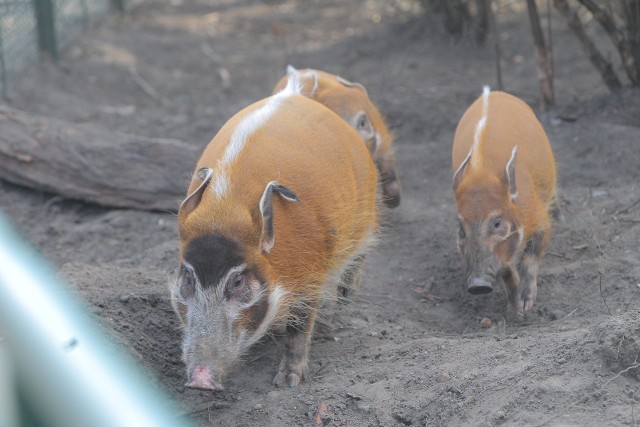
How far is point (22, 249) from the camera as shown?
705 cm

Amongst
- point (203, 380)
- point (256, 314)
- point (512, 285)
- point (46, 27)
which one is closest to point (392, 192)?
point (512, 285)

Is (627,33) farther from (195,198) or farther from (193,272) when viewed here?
(193,272)

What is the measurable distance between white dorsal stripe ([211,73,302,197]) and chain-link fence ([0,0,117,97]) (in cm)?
584

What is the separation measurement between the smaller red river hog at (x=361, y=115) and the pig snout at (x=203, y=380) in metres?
3.16

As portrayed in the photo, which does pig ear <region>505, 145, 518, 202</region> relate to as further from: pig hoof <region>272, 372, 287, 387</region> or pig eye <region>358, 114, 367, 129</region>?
pig hoof <region>272, 372, 287, 387</region>

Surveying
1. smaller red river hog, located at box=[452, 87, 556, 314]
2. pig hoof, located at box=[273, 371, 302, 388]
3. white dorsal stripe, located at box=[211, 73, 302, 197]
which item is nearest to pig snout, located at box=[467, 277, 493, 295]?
smaller red river hog, located at box=[452, 87, 556, 314]

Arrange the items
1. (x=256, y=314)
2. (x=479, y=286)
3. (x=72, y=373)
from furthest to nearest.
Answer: (x=479, y=286) < (x=256, y=314) < (x=72, y=373)

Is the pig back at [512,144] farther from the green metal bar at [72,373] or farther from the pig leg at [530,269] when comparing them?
the green metal bar at [72,373]

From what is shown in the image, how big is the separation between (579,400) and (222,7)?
566 inches

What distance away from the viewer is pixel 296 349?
4.86 meters

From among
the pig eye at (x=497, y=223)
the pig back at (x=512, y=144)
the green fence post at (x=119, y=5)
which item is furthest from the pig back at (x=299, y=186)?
the green fence post at (x=119, y=5)

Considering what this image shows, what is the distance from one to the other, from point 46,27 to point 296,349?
8408 millimetres

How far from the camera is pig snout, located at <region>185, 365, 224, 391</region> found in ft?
13.1

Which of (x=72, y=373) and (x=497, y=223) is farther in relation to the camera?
(x=497, y=223)
